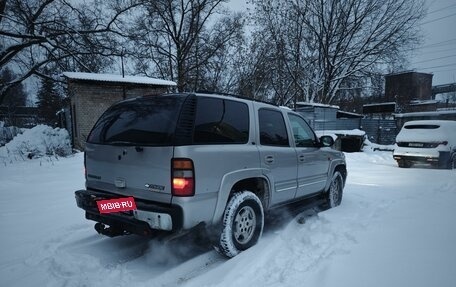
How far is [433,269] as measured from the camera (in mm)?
3035

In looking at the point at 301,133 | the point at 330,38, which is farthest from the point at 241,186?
the point at 330,38

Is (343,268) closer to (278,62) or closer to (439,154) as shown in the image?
(439,154)

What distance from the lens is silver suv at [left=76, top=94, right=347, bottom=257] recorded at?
9.47 ft

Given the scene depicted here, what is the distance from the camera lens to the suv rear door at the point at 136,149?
2.93 meters

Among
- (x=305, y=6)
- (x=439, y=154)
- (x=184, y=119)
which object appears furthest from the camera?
(x=305, y=6)

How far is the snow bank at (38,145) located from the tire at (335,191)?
10.5 meters

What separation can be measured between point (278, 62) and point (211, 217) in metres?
24.9

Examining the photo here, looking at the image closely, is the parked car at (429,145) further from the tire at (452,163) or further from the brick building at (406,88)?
the brick building at (406,88)

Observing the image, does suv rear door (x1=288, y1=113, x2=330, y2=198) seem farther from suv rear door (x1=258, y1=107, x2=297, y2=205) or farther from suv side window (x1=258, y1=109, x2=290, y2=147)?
suv side window (x1=258, y1=109, x2=290, y2=147)

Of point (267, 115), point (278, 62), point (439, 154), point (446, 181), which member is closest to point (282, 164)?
point (267, 115)

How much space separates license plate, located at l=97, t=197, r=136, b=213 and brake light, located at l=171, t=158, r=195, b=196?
1.69ft

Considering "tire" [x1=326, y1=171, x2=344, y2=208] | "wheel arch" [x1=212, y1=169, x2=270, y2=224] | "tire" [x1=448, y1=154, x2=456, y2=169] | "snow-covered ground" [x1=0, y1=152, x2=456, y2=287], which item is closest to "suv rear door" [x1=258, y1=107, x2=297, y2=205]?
"wheel arch" [x1=212, y1=169, x2=270, y2=224]

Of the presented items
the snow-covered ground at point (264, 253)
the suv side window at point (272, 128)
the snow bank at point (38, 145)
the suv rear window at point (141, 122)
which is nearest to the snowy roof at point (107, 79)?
the snow bank at point (38, 145)

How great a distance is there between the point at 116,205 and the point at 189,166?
935 mm
